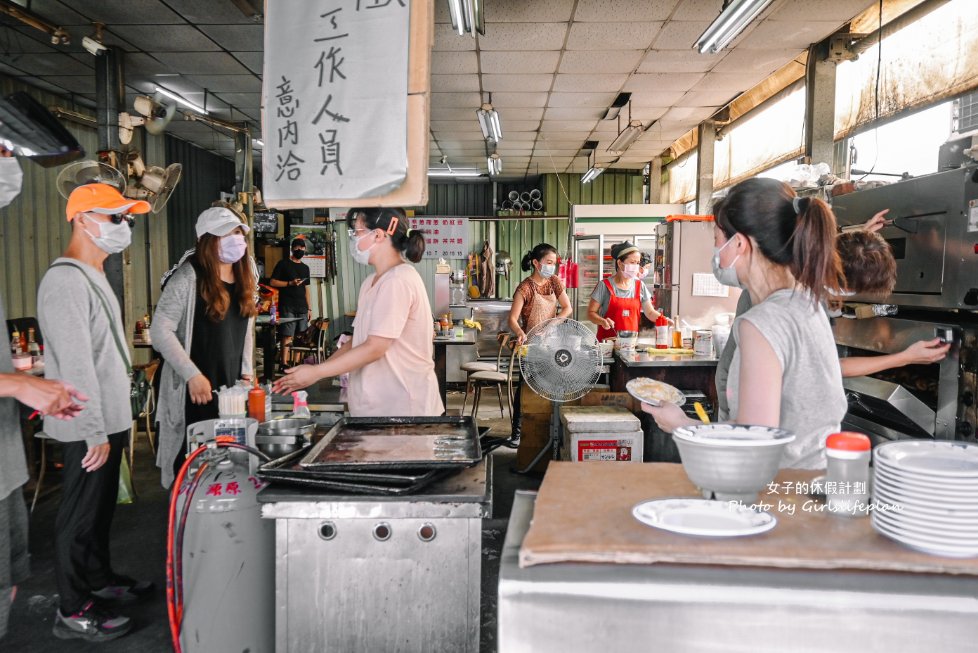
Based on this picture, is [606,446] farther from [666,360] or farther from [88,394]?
[88,394]

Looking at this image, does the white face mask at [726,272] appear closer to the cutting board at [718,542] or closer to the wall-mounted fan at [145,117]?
the cutting board at [718,542]

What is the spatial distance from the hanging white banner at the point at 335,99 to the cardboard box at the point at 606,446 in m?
2.68

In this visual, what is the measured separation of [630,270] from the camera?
6.23 metres

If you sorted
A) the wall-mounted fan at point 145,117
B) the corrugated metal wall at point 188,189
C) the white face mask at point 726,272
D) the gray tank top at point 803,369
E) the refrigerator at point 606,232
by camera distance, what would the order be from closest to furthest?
1. the gray tank top at point 803,369
2. the white face mask at point 726,272
3. the wall-mounted fan at point 145,117
4. the corrugated metal wall at point 188,189
5. the refrigerator at point 606,232

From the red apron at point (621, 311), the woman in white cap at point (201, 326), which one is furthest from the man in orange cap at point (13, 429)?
the red apron at point (621, 311)

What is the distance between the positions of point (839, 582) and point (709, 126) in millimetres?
9817

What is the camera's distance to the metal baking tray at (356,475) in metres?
1.86

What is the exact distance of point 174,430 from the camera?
3.22 meters

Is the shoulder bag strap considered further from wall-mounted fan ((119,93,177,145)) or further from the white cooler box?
wall-mounted fan ((119,93,177,145))

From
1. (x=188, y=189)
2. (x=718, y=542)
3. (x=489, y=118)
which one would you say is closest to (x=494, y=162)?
(x=489, y=118)

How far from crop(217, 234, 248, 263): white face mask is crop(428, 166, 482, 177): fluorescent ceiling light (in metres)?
10.5

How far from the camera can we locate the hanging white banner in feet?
7.88

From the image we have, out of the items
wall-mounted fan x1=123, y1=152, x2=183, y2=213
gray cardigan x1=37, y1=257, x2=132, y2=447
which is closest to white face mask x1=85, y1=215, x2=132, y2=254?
gray cardigan x1=37, y1=257, x2=132, y2=447

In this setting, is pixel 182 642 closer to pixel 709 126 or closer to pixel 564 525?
pixel 564 525
